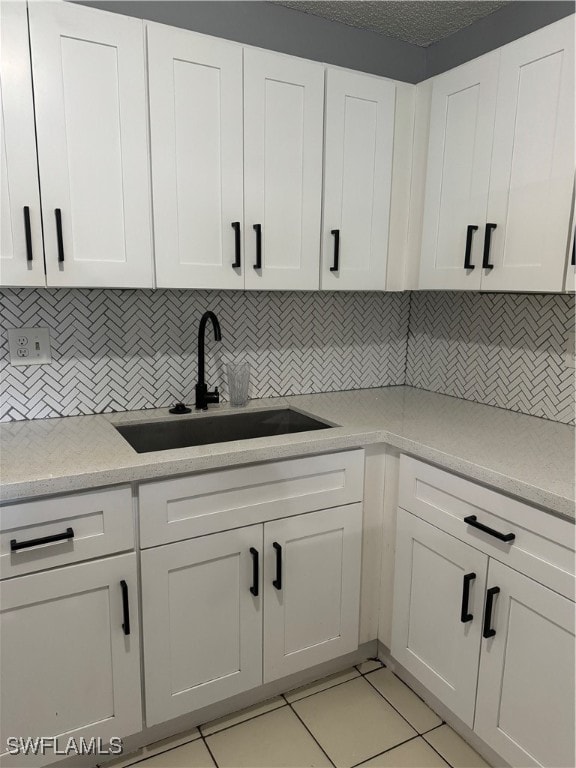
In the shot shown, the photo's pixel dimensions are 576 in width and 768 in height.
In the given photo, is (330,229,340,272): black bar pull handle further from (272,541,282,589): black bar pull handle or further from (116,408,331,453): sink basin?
(272,541,282,589): black bar pull handle

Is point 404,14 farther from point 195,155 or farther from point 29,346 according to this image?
point 29,346

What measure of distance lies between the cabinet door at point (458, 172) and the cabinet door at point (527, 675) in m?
1.01

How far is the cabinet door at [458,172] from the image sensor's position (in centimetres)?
173

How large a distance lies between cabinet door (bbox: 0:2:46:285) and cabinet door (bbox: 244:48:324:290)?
0.63m

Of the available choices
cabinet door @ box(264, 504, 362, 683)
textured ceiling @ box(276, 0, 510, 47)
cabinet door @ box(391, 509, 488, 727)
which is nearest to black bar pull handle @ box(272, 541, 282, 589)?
cabinet door @ box(264, 504, 362, 683)

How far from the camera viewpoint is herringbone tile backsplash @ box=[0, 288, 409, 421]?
1774 millimetres

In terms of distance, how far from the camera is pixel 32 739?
135 cm

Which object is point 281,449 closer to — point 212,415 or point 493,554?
point 212,415

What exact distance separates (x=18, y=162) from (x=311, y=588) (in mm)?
1527

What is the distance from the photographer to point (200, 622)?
1.54m

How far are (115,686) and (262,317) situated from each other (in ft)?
4.45

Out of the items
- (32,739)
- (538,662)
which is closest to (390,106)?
(538,662)

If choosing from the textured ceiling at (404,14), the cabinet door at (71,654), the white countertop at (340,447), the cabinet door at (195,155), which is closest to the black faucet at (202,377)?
the white countertop at (340,447)

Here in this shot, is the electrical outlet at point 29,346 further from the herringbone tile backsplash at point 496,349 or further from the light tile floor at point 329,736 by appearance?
the herringbone tile backsplash at point 496,349
